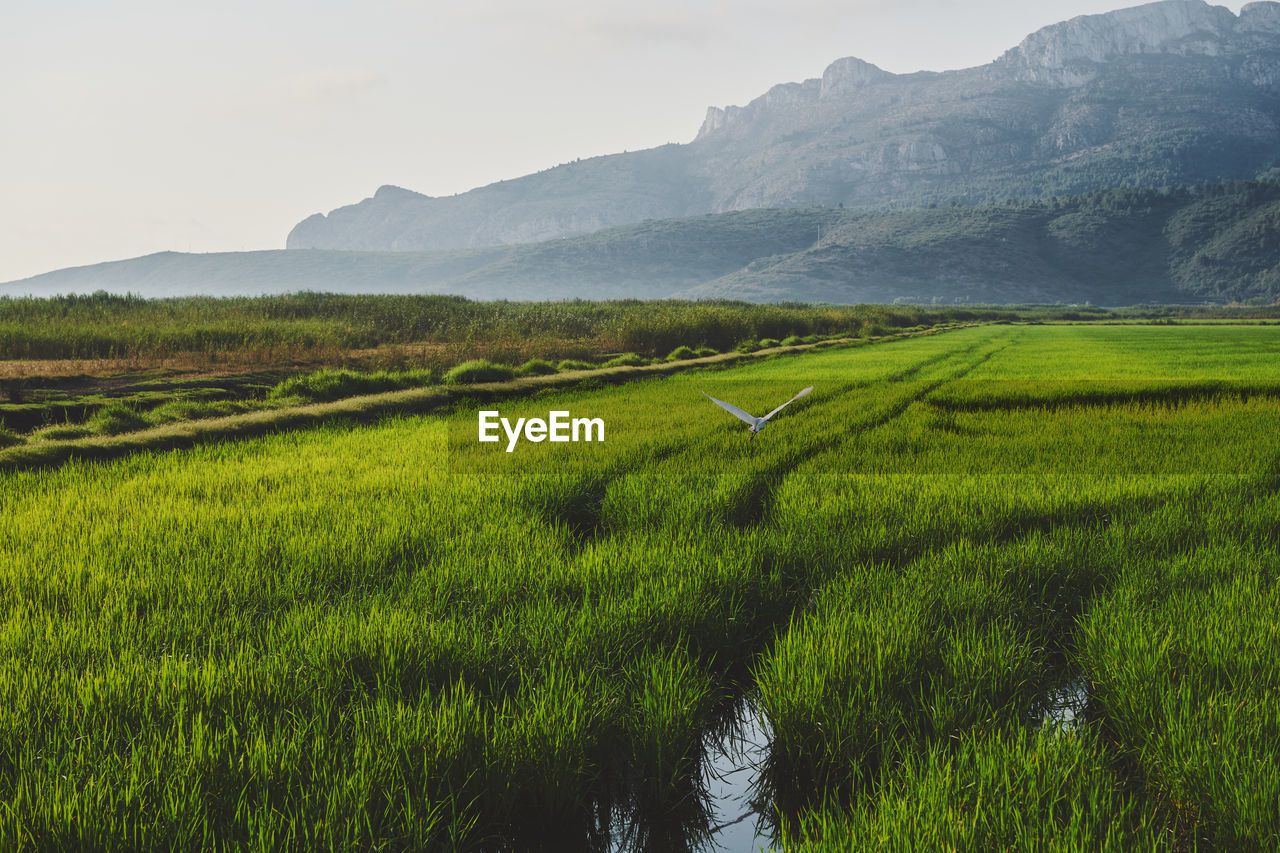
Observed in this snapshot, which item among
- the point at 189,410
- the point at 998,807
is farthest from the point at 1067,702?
the point at 189,410

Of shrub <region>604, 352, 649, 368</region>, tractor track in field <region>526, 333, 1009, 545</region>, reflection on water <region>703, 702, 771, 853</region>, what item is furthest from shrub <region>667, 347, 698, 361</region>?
reflection on water <region>703, 702, 771, 853</region>

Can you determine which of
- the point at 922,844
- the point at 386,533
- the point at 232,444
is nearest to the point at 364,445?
the point at 232,444

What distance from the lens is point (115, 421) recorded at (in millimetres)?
10062

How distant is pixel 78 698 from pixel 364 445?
21.3 feet

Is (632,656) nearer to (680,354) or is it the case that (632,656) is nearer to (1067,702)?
(1067,702)

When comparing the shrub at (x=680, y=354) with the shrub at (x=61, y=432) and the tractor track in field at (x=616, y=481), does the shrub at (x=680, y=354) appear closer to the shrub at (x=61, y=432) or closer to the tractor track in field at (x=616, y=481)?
the tractor track in field at (x=616, y=481)

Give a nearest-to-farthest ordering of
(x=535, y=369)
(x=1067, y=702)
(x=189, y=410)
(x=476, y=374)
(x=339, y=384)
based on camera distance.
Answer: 1. (x=1067, y=702)
2. (x=189, y=410)
3. (x=339, y=384)
4. (x=476, y=374)
5. (x=535, y=369)

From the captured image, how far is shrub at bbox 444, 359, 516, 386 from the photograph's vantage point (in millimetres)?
16031

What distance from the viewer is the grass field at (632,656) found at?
2398 mm

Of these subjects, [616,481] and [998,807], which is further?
[616,481]

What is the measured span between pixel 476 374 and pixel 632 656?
13445 millimetres

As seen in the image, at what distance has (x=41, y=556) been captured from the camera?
461cm

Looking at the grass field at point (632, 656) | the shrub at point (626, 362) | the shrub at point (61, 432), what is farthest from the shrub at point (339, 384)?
the grass field at point (632, 656)

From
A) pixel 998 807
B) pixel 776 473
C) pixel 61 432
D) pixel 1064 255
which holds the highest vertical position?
pixel 1064 255
